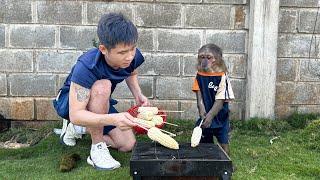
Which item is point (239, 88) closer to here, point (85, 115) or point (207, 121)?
point (207, 121)

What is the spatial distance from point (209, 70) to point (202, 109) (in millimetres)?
317

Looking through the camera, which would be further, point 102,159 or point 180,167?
point 102,159

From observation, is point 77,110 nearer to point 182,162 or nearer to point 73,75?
point 73,75

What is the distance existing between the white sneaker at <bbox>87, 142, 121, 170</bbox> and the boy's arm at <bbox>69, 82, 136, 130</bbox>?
39 centimetres

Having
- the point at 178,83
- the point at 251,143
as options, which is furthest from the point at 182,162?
the point at 178,83

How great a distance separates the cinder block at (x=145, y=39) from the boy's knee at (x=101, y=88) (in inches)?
56.9

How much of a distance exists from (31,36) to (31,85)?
1.63 ft

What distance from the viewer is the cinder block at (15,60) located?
514cm

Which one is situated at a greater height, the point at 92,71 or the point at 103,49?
the point at 103,49

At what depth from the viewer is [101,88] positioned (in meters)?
3.75

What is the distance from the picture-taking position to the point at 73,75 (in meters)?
3.67

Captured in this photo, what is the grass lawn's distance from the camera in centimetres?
380

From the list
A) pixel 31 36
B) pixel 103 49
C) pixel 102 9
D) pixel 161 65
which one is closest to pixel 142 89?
pixel 161 65

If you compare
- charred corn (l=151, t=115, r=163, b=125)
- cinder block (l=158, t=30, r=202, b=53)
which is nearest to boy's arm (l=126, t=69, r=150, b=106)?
charred corn (l=151, t=115, r=163, b=125)
